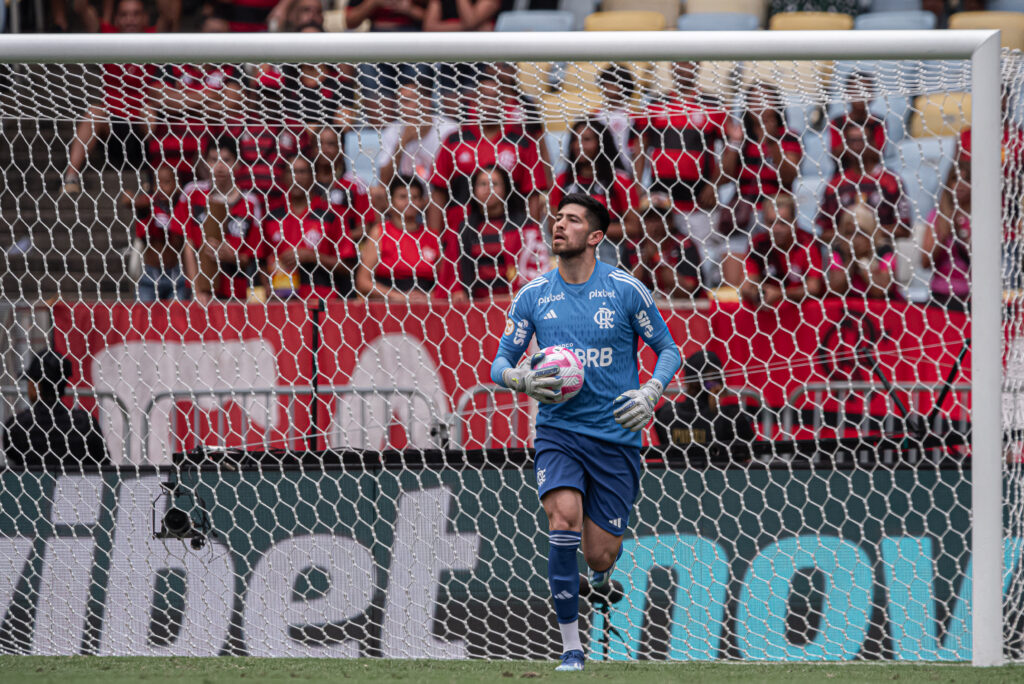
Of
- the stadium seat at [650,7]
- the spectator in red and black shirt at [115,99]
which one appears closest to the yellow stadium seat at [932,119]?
the stadium seat at [650,7]

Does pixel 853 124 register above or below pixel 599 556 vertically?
above

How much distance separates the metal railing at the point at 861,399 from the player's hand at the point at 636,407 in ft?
5.75

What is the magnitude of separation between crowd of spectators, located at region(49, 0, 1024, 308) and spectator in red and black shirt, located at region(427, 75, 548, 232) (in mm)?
13

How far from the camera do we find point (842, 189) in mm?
6664

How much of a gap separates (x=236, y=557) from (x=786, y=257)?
3.43m

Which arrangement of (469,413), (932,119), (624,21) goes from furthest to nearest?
(624,21) → (932,119) → (469,413)

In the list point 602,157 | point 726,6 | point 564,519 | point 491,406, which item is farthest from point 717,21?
point 564,519

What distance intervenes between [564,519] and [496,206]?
2567 millimetres

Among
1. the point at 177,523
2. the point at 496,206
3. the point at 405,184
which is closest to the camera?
the point at 177,523

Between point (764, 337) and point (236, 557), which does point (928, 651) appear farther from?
point (236, 557)

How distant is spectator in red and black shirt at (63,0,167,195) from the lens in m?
5.28

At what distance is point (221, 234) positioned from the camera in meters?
6.37

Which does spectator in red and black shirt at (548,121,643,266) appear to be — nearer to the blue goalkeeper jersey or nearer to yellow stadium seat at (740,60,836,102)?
yellow stadium seat at (740,60,836,102)

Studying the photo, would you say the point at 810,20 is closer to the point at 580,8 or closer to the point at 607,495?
the point at 580,8
